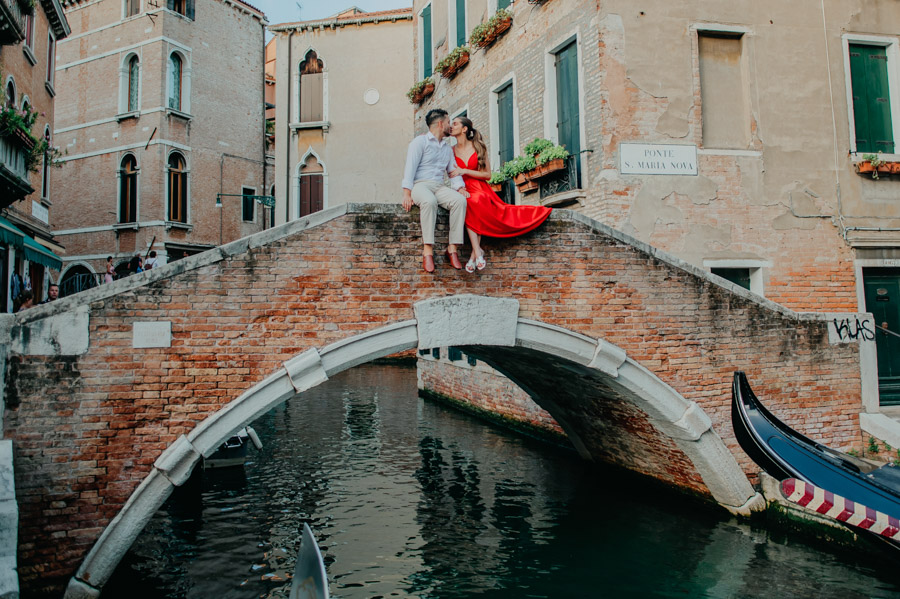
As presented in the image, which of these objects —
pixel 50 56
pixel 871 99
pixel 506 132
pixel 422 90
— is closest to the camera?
pixel 871 99

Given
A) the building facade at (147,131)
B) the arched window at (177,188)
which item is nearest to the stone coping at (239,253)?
the building facade at (147,131)

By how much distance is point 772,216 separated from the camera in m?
8.12

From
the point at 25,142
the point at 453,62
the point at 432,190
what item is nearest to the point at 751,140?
the point at 432,190

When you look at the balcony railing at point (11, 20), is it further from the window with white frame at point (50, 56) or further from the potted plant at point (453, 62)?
the potted plant at point (453, 62)

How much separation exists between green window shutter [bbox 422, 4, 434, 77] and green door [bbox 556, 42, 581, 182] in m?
4.37

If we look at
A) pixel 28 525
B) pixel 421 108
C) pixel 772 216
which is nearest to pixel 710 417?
pixel 772 216

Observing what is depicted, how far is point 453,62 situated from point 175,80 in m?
8.25

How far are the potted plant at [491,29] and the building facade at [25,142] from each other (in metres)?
5.84

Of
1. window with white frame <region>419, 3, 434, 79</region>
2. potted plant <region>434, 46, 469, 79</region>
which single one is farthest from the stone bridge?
window with white frame <region>419, 3, 434, 79</region>

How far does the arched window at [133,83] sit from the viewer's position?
16.1 m

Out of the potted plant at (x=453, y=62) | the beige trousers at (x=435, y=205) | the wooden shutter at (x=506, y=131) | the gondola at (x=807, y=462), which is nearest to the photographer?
the gondola at (x=807, y=462)

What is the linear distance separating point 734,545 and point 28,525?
532 centimetres

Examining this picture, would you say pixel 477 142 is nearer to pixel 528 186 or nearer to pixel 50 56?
pixel 528 186

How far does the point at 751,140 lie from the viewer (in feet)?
26.8
